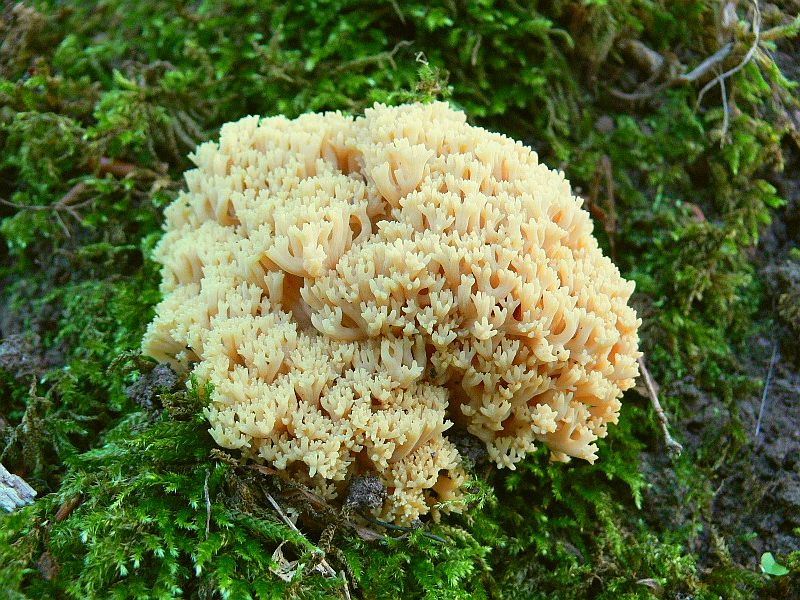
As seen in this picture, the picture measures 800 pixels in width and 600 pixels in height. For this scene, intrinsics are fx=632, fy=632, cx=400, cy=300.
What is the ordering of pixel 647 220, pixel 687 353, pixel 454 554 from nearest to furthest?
pixel 454 554 < pixel 687 353 < pixel 647 220

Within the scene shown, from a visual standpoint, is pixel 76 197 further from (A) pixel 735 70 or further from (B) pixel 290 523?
(A) pixel 735 70

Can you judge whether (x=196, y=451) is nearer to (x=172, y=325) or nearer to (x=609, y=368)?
(x=172, y=325)

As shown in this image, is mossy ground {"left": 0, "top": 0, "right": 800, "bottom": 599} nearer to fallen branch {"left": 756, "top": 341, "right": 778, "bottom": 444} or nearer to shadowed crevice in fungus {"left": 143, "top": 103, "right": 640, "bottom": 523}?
fallen branch {"left": 756, "top": 341, "right": 778, "bottom": 444}

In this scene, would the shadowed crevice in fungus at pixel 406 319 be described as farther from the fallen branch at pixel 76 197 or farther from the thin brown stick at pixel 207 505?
the fallen branch at pixel 76 197

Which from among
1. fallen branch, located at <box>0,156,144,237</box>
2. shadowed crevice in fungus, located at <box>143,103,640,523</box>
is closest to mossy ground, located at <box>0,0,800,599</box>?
fallen branch, located at <box>0,156,144,237</box>

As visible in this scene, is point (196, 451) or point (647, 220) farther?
point (647, 220)

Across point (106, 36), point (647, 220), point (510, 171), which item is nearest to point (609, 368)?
point (510, 171)

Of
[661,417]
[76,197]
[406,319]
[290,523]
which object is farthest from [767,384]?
[76,197]
